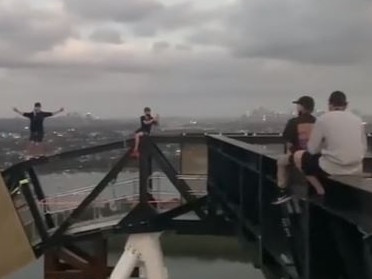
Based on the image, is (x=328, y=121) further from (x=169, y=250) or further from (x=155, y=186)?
(x=169, y=250)

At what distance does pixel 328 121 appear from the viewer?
8.13 m

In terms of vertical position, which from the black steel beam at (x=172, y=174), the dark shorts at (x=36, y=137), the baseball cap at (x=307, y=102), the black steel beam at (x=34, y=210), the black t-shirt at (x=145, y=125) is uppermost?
the baseball cap at (x=307, y=102)

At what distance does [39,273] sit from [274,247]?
42.0 m

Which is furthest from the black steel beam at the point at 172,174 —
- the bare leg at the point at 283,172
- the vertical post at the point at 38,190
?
the bare leg at the point at 283,172

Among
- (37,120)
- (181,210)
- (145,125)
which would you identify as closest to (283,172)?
(181,210)

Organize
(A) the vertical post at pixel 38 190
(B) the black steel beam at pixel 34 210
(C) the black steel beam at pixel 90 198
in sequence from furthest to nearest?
(A) the vertical post at pixel 38 190, (B) the black steel beam at pixel 34 210, (C) the black steel beam at pixel 90 198

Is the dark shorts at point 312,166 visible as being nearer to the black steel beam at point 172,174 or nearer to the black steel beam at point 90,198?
the black steel beam at point 172,174

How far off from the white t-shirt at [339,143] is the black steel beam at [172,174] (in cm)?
1201

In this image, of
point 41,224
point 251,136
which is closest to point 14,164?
point 41,224

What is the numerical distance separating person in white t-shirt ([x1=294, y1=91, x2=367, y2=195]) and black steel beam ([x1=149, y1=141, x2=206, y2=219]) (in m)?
12.0

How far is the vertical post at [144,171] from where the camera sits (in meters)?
20.2

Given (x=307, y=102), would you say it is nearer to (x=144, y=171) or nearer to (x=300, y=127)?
(x=300, y=127)

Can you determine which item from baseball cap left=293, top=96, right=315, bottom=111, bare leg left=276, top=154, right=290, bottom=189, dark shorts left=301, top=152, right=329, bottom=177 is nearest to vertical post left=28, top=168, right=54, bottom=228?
baseball cap left=293, top=96, right=315, bottom=111

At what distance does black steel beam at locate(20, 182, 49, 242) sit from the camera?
21.5 metres
